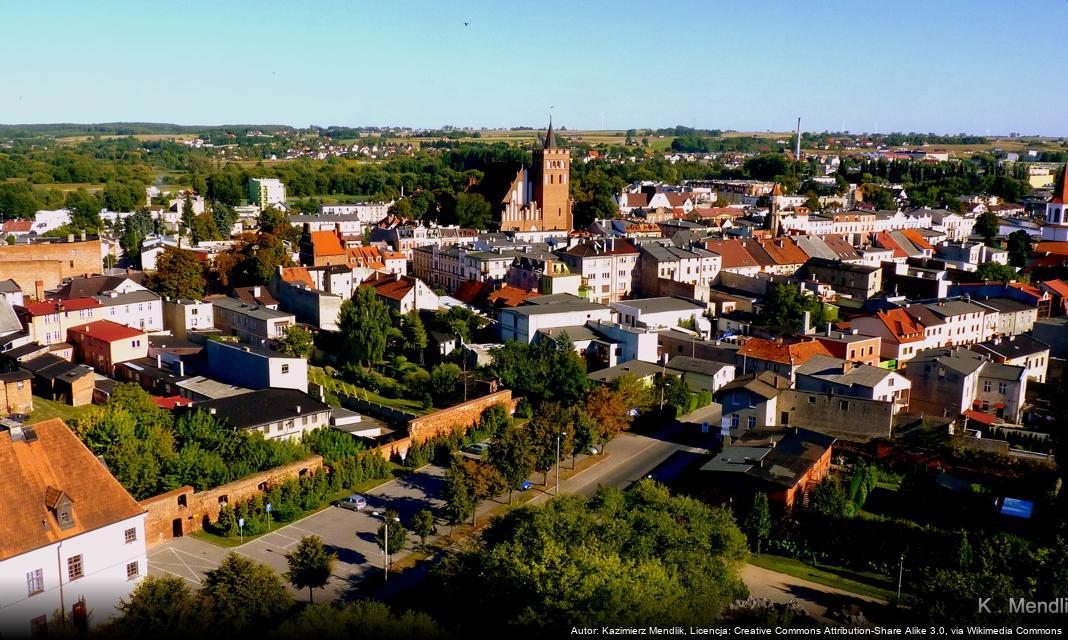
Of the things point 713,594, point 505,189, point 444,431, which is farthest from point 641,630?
point 505,189

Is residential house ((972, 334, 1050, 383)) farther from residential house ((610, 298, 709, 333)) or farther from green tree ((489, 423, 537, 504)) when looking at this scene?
green tree ((489, 423, 537, 504))

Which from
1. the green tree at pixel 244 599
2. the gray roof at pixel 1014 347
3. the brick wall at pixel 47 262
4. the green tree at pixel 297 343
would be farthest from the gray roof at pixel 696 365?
the brick wall at pixel 47 262

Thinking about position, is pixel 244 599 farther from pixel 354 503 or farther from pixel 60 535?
pixel 354 503

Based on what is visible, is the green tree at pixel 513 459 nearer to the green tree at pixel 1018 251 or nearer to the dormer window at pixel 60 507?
the dormer window at pixel 60 507

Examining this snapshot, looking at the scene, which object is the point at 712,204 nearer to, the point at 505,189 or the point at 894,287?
the point at 505,189

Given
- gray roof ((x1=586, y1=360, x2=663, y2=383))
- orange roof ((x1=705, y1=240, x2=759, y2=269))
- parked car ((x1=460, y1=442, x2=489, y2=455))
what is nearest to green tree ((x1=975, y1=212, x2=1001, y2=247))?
orange roof ((x1=705, y1=240, x2=759, y2=269))
